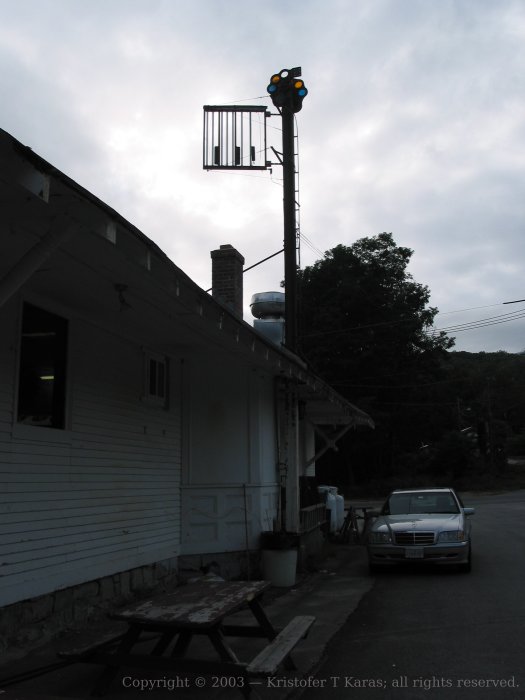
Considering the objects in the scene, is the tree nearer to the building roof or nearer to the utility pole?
the utility pole

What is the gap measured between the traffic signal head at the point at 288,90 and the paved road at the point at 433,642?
34.0 feet

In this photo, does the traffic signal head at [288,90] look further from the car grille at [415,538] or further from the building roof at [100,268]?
the car grille at [415,538]

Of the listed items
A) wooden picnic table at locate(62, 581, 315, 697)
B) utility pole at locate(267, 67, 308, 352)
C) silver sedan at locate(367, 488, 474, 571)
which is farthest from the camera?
utility pole at locate(267, 67, 308, 352)

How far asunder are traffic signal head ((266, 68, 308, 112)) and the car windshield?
891cm

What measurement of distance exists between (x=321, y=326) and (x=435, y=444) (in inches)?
564

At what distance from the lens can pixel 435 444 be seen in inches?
1937

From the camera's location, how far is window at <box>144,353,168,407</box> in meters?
8.39

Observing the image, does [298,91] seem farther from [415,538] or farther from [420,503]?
[415,538]

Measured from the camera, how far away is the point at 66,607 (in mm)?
6242

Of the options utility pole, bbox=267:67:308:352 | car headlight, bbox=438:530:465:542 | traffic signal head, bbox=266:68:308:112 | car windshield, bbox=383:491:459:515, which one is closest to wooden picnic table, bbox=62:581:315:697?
car headlight, bbox=438:530:465:542

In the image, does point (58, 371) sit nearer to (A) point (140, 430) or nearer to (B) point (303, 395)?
(A) point (140, 430)

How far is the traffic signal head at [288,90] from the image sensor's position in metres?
14.5

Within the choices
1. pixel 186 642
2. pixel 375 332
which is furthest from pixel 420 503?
pixel 375 332

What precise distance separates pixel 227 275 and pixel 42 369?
6.11 meters
